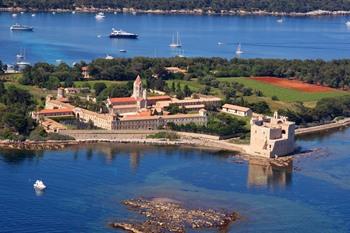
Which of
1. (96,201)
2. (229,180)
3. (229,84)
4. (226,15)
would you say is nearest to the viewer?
(96,201)

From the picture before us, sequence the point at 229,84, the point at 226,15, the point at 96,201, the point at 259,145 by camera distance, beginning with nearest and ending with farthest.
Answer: the point at 96,201 < the point at 259,145 < the point at 229,84 < the point at 226,15

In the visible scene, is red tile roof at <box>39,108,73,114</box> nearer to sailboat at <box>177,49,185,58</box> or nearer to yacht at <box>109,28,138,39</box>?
sailboat at <box>177,49,185,58</box>

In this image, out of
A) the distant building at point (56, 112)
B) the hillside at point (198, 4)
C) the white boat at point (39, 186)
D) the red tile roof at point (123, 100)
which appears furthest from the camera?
the hillside at point (198, 4)

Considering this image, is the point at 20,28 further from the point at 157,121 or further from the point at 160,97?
the point at 157,121

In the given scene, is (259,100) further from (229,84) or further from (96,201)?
(96,201)

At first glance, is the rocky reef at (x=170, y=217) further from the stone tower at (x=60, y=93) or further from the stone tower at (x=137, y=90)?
the stone tower at (x=60, y=93)

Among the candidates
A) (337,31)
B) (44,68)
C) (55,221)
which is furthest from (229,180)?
(337,31)

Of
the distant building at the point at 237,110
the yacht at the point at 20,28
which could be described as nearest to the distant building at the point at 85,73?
the distant building at the point at 237,110

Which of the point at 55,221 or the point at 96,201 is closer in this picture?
the point at 55,221
